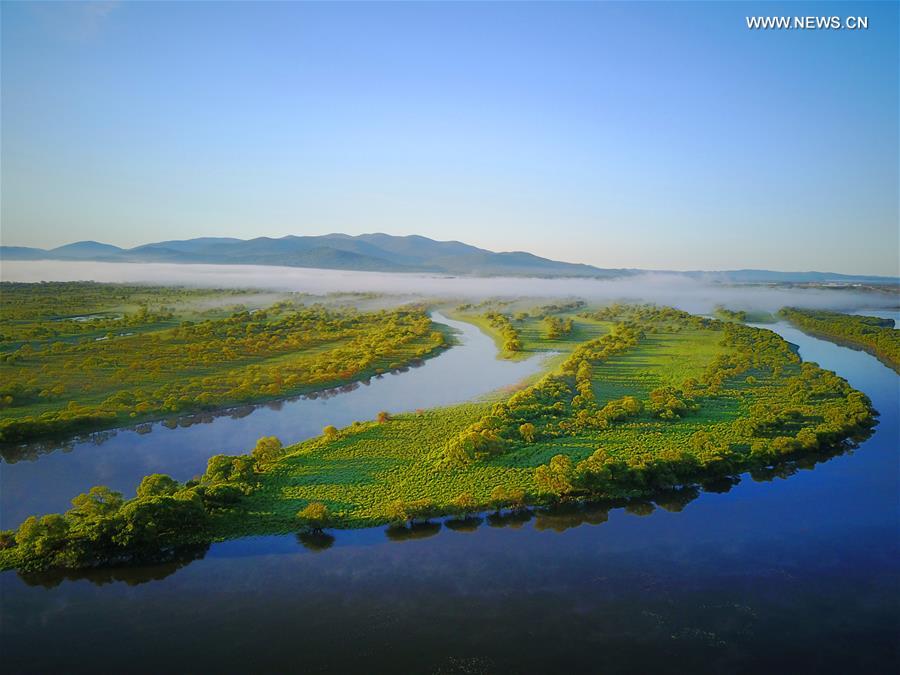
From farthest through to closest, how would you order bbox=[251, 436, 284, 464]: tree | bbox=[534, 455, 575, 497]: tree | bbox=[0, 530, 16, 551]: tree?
bbox=[251, 436, 284, 464]: tree → bbox=[534, 455, 575, 497]: tree → bbox=[0, 530, 16, 551]: tree

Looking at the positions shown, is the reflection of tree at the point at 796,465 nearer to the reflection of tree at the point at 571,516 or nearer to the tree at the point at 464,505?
the reflection of tree at the point at 571,516

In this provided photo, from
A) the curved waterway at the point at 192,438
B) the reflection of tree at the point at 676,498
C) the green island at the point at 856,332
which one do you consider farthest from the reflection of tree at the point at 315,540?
the green island at the point at 856,332

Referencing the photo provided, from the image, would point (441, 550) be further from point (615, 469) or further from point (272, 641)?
point (615, 469)

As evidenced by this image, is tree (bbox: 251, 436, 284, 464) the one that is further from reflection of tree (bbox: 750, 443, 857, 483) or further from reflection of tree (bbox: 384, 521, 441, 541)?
reflection of tree (bbox: 750, 443, 857, 483)

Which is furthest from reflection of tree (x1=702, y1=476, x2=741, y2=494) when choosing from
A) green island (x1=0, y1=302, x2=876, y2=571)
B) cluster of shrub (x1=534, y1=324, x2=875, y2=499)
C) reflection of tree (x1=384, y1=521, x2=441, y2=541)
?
reflection of tree (x1=384, y1=521, x2=441, y2=541)

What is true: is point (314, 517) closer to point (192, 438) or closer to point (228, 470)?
point (228, 470)

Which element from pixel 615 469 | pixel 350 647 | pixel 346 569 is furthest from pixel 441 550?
pixel 615 469
